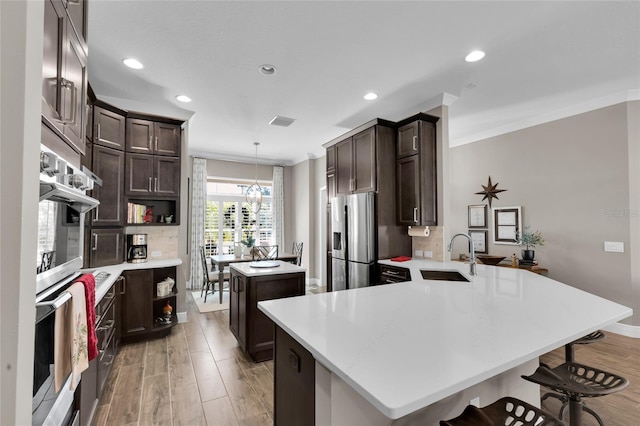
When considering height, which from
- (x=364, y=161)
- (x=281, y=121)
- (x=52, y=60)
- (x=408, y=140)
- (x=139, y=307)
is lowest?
(x=139, y=307)

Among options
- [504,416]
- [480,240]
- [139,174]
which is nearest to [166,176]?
[139,174]

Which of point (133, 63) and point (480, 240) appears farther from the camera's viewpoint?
point (480, 240)

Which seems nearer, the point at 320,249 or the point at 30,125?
the point at 30,125

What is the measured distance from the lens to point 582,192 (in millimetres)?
3820

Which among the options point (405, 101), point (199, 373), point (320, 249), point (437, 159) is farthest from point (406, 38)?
point (320, 249)

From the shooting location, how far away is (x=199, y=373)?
2.78 m

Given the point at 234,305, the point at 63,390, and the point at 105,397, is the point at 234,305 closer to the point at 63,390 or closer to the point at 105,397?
the point at 105,397

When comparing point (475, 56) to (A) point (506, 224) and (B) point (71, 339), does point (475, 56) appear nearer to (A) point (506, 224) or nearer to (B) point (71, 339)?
(A) point (506, 224)

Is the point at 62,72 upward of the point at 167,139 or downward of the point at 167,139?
downward

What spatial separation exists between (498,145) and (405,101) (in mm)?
2009

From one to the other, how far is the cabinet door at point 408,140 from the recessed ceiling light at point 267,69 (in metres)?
1.82

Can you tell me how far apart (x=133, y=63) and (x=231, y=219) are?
4374mm

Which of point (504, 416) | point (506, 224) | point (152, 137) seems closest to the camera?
point (504, 416)

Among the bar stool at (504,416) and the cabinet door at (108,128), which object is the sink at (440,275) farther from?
the cabinet door at (108,128)
